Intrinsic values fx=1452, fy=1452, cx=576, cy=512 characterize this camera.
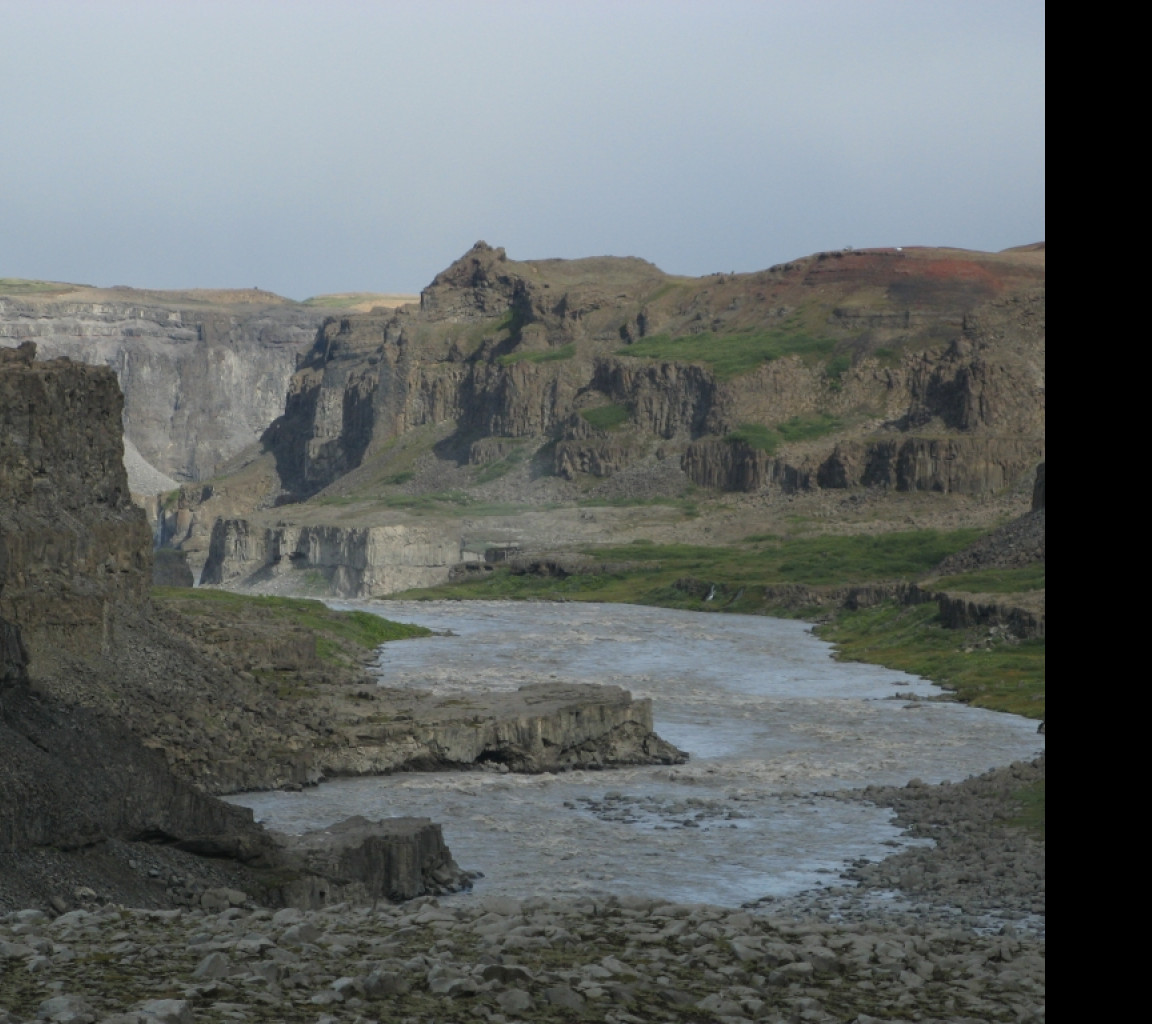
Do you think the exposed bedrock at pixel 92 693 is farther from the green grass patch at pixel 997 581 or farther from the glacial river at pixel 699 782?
the green grass patch at pixel 997 581

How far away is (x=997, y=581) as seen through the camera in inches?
3760

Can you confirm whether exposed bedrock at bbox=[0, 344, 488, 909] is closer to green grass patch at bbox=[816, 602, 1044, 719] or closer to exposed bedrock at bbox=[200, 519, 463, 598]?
green grass patch at bbox=[816, 602, 1044, 719]

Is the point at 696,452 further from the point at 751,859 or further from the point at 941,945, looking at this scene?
the point at 941,945

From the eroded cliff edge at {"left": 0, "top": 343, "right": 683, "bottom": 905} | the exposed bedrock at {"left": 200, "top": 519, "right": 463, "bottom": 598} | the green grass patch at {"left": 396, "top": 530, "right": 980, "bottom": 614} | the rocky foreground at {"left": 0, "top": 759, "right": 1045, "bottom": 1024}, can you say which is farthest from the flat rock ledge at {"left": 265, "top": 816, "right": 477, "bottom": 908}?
the exposed bedrock at {"left": 200, "top": 519, "right": 463, "bottom": 598}

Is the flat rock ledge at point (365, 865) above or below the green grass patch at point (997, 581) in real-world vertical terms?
above

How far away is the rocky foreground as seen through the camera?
12070 mm

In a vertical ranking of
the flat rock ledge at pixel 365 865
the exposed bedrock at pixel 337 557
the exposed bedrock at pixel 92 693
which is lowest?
the exposed bedrock at pixel 337 557

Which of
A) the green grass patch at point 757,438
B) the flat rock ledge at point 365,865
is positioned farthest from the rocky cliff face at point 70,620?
the green grass patch at point 757,438

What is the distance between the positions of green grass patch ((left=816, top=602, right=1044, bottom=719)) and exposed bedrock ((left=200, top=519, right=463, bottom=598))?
58.3 metres

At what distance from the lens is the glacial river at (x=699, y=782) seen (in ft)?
107

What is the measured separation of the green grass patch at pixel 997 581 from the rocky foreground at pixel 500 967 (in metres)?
74.8
